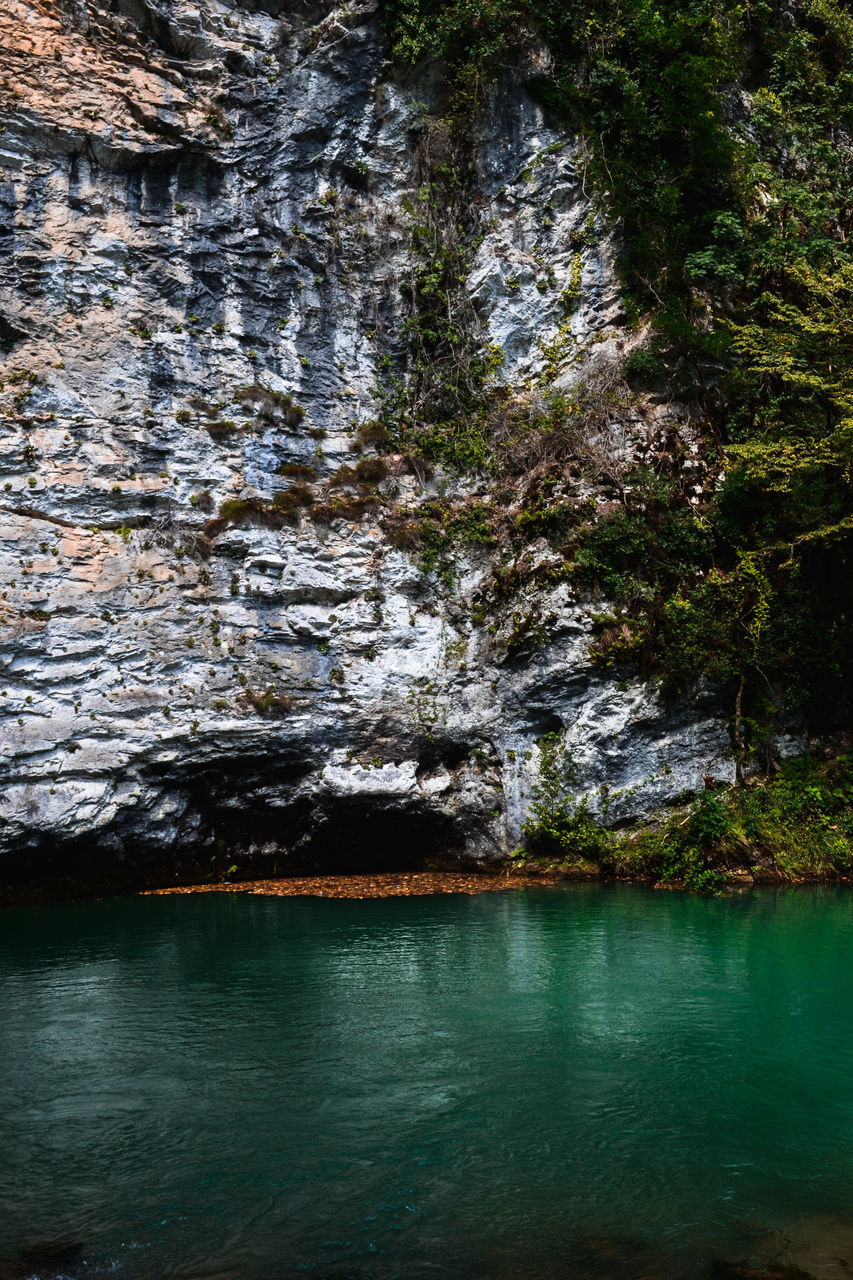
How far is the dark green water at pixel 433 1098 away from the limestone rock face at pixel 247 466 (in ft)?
14.0

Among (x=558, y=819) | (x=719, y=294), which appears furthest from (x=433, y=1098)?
(x=719, y=294)

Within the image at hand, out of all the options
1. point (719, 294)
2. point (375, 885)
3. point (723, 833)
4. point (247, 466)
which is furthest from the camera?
point (719, 294)

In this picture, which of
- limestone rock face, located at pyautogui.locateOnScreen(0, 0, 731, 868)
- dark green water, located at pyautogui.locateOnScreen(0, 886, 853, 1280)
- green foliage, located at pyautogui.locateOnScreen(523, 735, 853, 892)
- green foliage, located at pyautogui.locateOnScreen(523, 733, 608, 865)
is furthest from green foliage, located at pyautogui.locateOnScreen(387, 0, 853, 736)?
dark green water, located at pyautogui.locateOnScreen(0, 886, 853, 1280)

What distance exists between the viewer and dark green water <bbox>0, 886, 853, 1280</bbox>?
418 cm

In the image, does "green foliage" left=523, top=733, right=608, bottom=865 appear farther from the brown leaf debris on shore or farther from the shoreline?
the brown leaf debris on shore

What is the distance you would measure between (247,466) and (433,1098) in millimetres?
12442

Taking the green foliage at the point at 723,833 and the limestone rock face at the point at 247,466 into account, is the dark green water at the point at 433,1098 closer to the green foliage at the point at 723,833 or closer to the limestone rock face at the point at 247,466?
the green foliage at the point at 723,833

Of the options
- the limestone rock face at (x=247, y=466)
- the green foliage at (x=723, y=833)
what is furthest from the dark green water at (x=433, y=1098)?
the limestone rock face at (x=247, y=466)

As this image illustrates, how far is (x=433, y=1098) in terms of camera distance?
5879 mm

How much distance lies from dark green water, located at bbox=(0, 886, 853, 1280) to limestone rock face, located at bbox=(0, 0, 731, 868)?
168 inches

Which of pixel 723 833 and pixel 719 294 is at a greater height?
pixel 719 294

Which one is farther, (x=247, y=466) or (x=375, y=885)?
(x=247, y=466)

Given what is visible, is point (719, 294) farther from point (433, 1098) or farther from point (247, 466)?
point (433, 1098)

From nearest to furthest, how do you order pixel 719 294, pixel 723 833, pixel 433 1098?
pixel 433 1098, pixel 723 833, pixel 719 294
